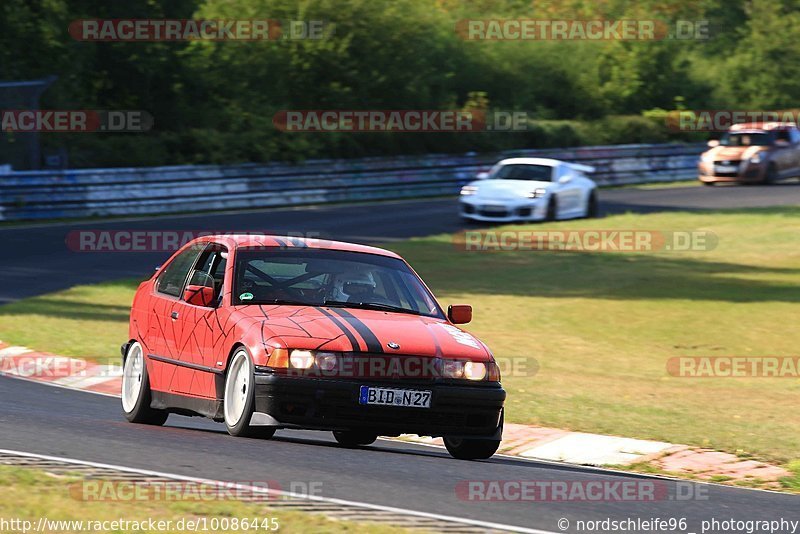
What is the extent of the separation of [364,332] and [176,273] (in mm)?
2236

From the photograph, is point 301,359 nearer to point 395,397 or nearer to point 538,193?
point 395,397

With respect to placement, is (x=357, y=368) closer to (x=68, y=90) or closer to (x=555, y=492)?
(x=555, y=492)

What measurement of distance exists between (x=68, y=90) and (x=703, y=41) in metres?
39.4

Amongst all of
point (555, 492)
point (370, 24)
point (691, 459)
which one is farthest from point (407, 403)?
point (370, 24)

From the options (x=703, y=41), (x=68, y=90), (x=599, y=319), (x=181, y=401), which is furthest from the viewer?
(x=703, y=41)

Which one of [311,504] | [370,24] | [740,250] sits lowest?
[740,250]

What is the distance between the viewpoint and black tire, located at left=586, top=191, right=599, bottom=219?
3116 centimetres

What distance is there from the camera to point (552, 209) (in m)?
30.1

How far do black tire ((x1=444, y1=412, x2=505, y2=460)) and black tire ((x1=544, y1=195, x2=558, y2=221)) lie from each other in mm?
21001

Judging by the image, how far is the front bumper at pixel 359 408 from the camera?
8266mm

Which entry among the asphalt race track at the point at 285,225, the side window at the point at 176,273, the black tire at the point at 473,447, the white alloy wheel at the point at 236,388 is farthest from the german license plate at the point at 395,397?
the asphalt race track at the point at 285,225

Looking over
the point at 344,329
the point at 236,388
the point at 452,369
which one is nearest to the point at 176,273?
the point at 236,388

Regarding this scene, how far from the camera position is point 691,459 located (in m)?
9.98

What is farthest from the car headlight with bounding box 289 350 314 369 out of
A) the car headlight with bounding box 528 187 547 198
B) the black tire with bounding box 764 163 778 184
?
the black tire with bounding box 764 163 778 184
